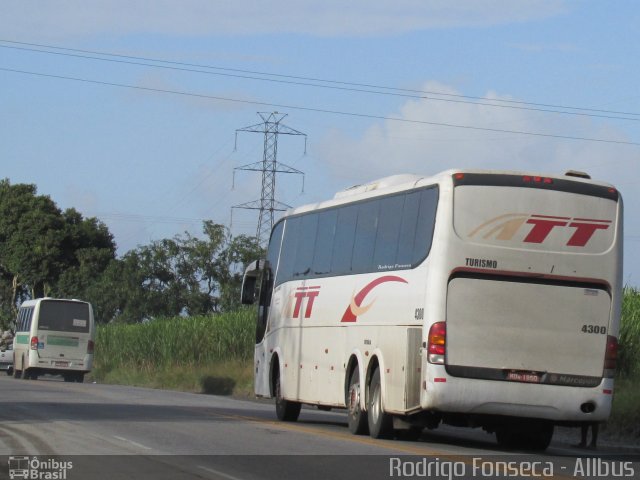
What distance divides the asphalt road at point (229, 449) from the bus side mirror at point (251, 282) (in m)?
2.50

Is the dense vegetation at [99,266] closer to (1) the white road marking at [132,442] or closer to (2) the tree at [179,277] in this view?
(2) the tree at [179,277]

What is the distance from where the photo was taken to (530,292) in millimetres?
17594

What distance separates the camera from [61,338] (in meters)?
48.8

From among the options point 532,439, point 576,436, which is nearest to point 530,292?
point 532,439

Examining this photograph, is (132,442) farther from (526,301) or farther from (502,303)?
(526,301)

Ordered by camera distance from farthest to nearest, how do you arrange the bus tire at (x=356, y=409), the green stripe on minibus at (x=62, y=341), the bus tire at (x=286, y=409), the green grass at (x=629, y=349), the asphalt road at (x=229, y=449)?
the green stripe on minibus at (x=62, y=341), the green grass at (x=629, y=349), the bus tire at (x=286, y=409), the bus tire at (x=356, y=409), the asphalt road at (x=229, y=449)

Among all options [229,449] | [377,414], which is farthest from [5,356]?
[229,449]

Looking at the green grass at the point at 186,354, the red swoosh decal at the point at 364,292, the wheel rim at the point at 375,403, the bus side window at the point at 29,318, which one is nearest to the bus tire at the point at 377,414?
the wheel rim at the point at 375,403

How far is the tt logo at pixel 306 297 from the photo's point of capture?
22.7 metres

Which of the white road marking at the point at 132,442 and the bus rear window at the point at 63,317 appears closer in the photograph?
the white road marking at the point at 132,442

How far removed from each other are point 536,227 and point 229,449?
4.86 m

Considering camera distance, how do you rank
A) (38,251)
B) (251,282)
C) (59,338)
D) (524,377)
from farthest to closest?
(38,251), (59,338), (251,282), (524,377)

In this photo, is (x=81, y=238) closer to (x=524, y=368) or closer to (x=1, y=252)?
(x=1, y=252)

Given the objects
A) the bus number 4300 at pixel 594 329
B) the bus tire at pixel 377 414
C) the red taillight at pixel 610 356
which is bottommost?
the bus tire at pixel 377 414
